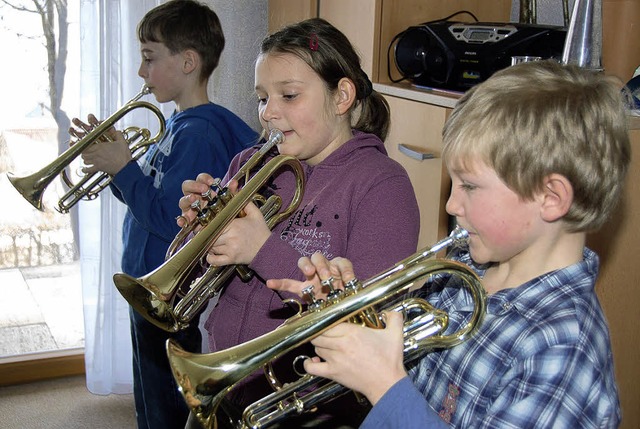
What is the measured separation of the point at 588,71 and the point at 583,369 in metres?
0.39

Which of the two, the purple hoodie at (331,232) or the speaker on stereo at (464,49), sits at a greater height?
the speaker on stereo at (464,49)

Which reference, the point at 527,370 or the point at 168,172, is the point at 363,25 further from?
the point at 527,370

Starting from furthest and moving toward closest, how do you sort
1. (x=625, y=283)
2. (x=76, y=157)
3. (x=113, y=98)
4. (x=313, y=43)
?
(x=113, y=98), (x=76, y=157), (x=625, y=283), (x=313, y=43)

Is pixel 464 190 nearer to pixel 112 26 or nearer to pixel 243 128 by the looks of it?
pixel 243 128

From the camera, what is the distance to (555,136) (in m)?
0.88

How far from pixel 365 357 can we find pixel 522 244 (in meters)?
0.25

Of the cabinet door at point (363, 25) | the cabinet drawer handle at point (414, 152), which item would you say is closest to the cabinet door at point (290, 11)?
the cabinet door at point (363, 25)

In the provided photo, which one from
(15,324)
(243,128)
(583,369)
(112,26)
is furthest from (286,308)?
(15,324)

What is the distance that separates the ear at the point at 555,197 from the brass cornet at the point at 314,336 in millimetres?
110

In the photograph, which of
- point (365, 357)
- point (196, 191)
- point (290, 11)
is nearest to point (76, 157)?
point (196, 191)

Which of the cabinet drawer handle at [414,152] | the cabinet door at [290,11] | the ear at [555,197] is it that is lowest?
the cabinet drawer handle at [414,152]

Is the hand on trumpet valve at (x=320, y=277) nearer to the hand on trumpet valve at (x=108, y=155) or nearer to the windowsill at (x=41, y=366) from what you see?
the hand on trumpet valve at (x=108, y=155)

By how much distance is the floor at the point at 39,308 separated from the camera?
2.77 metres

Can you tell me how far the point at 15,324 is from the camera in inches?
110
